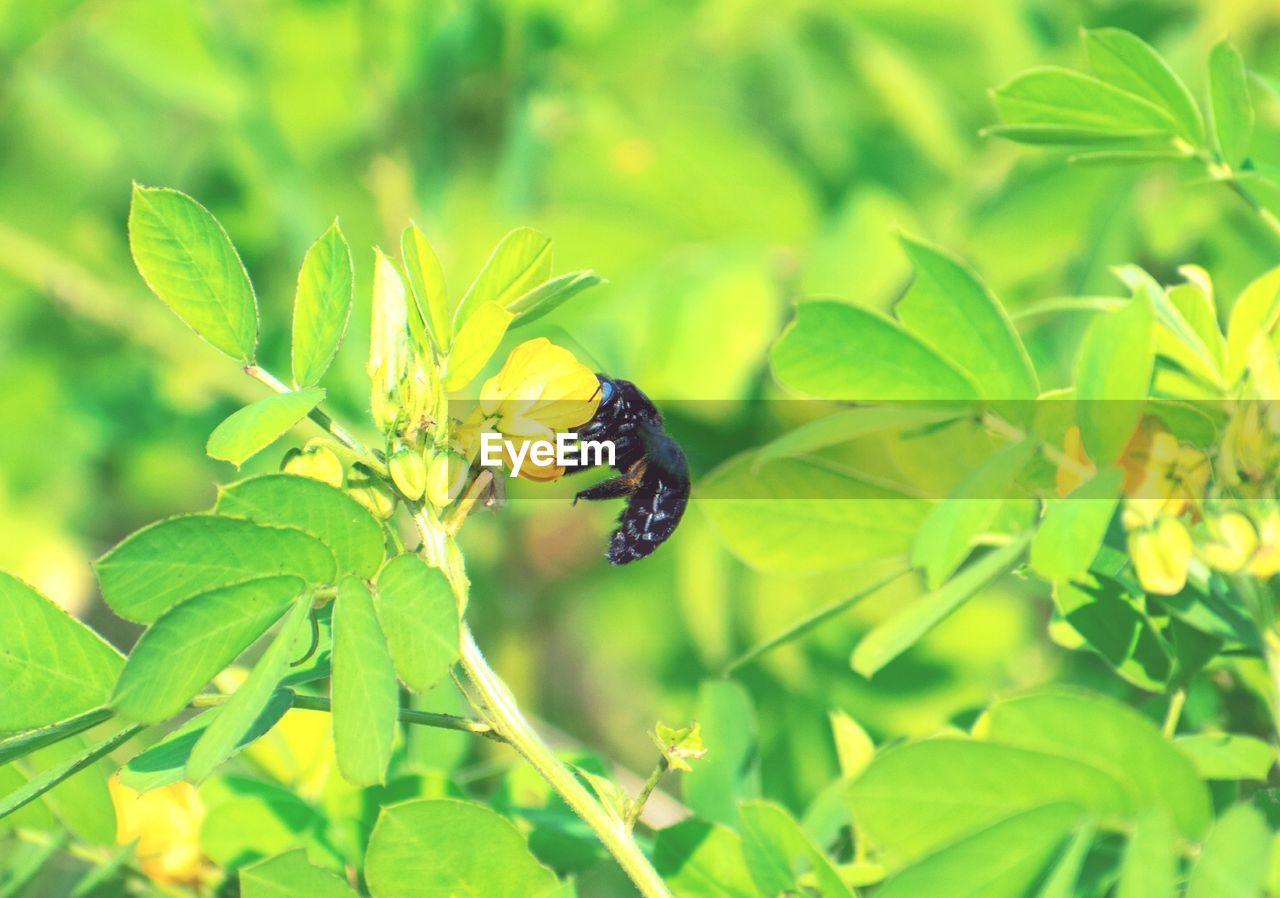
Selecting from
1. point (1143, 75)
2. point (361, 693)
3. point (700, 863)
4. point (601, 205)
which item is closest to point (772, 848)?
point (700, 863)

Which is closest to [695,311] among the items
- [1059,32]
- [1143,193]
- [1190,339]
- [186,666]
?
[1143,193]

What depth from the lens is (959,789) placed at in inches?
20.2

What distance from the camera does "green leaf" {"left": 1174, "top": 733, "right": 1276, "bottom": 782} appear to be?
24.8 inches

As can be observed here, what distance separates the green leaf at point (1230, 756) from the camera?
63 centimetres

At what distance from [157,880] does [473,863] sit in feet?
1.03

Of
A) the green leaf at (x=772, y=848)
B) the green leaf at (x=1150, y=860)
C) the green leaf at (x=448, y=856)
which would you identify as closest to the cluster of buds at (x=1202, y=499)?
the green leaf at (x=1150, y=860)

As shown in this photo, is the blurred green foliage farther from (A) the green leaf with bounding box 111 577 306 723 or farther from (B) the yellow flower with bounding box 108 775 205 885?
(A) the green leaf with bounding box 111 577 306 723

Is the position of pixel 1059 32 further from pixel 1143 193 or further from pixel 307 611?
pixel 307 611

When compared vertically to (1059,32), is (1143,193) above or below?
below

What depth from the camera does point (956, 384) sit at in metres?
0.67

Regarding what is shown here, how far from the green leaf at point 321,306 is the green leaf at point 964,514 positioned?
0.29m

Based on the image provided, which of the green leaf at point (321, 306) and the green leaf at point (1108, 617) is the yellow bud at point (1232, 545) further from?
the green leaf at point (321, 306)

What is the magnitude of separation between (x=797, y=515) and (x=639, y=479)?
15cm

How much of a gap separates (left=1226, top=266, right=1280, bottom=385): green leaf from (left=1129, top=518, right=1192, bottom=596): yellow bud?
0.37 feet
